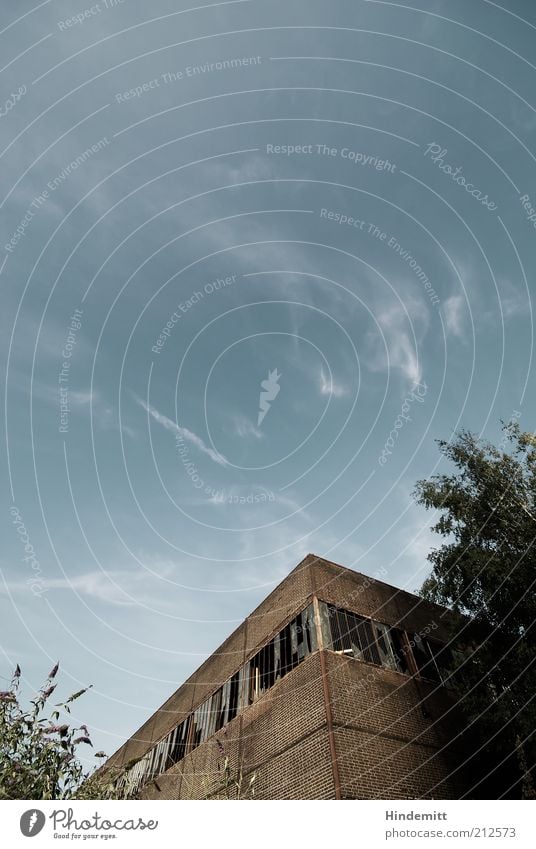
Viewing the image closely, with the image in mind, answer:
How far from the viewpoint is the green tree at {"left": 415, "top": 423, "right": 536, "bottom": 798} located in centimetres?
1145

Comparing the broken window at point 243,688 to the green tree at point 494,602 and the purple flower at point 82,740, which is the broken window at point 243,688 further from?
the purple flower at point 82,740

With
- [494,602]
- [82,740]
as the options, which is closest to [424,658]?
[494,602]

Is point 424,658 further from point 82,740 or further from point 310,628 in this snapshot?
point 82,740

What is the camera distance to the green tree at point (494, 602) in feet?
37.6

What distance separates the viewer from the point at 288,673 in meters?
13.2

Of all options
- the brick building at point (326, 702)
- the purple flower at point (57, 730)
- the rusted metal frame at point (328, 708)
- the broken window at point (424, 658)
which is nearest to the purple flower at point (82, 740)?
the purple flower at point (57, 730)

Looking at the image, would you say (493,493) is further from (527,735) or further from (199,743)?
(199,743)

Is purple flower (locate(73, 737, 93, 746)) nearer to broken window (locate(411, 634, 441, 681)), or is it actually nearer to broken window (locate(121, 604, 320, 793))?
broken window (locate(121, 604, 320, 793))
